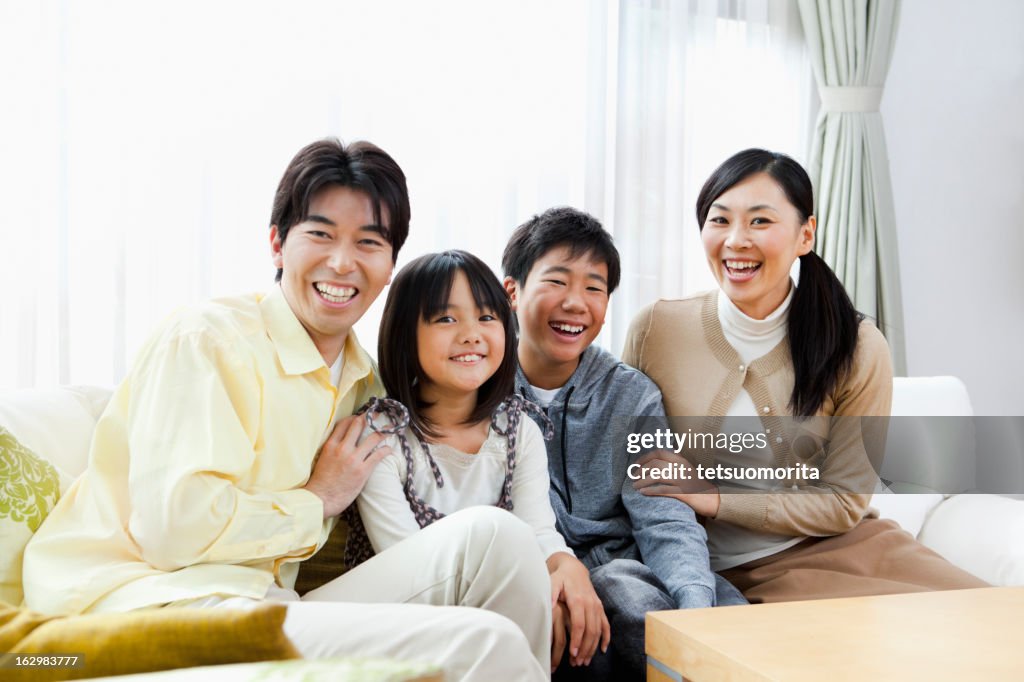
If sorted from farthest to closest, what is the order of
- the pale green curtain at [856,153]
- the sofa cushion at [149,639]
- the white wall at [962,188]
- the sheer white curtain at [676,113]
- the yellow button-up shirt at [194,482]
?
1. the white wall at [962,188]
2. the pale green curtain at [856,153]
3. the sheer white curtain at [676,113]
4. the yellow button-up shirt at [194,482]
5. the sofa cushion at [149,639]

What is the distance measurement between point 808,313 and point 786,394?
0.18m

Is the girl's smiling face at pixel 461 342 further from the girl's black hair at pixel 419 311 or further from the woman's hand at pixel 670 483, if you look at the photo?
the woman's hand at pixel 670 483

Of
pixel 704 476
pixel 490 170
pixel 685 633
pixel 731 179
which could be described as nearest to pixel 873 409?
pixel 704 476

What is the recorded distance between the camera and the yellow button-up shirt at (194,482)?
4.03 feet

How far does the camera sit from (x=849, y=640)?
1.25 m

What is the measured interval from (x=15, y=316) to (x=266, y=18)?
38.6 inches

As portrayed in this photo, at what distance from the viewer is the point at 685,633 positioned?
50.9 inches

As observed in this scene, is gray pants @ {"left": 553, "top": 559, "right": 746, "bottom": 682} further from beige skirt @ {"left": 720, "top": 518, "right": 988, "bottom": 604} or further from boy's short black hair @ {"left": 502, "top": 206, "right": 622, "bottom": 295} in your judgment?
boy's short black hair @ {"left": 502, "top": 206, "right": 622, "bottom": 295}

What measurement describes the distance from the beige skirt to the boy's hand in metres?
0.84

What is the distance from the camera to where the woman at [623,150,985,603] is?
1804 mm

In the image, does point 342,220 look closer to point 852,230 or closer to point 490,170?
point 490,170

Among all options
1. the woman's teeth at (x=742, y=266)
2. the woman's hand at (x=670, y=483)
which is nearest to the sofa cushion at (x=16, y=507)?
the woman's hand at (x=670, y=483)

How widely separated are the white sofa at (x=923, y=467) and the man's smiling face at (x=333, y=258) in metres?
0.45

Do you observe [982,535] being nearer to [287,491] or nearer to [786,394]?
[786,394]
